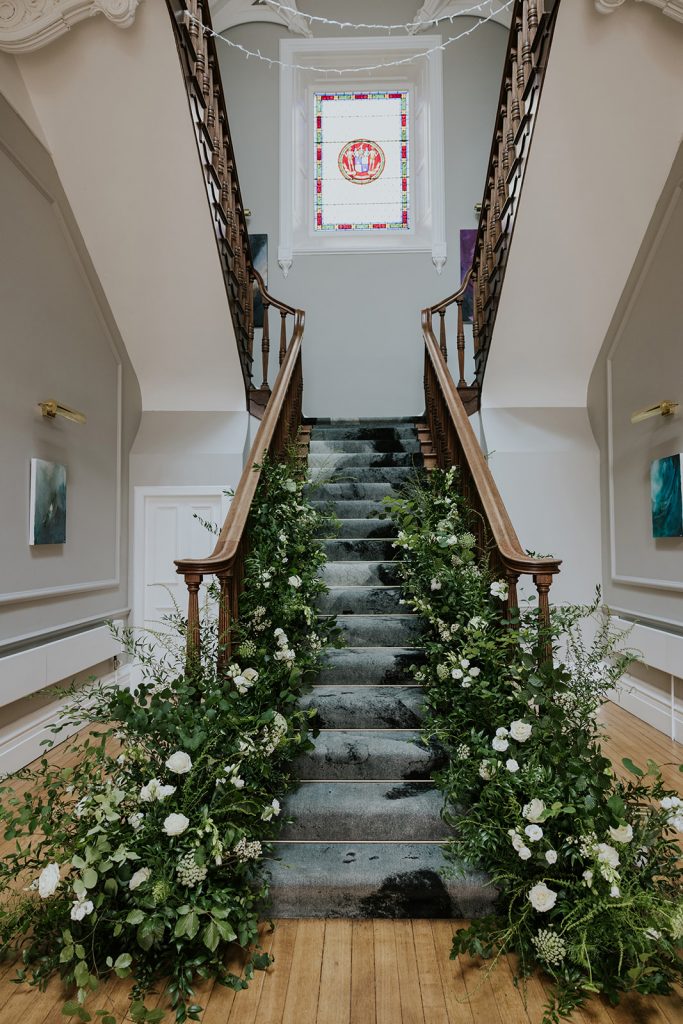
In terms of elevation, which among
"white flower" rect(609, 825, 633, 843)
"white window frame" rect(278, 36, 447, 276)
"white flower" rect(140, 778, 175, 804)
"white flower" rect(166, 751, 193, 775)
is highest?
"white window frame" rect(278, 36, 447, 276)

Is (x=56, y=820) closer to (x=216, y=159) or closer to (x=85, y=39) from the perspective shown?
(x=85, y=39)

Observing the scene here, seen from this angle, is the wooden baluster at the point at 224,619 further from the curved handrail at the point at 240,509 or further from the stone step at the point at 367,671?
the stone step at the point at 367,671

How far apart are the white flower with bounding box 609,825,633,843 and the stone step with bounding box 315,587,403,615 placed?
1915 mm

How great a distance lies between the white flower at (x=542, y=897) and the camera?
1.87 m

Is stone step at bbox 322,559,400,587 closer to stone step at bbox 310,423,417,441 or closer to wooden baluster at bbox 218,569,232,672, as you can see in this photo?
wooden baluster at bbox 218,569,232,672

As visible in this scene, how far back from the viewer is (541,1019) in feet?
5.96

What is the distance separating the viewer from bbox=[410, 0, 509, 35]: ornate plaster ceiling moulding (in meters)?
7.14

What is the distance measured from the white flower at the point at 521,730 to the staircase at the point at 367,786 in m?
0.53

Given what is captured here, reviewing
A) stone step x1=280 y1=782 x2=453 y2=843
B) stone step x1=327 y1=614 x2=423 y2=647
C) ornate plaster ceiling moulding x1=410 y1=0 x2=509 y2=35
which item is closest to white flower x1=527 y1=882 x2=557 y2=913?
stone step x1=280 y1=782 x2=453 y2=843

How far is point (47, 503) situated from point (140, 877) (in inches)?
105

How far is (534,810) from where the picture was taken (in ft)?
6.40

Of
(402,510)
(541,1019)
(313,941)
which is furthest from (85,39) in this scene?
(541,1019)

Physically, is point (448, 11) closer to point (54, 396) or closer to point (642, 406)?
point (642, 406)

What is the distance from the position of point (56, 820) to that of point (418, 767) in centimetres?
140
